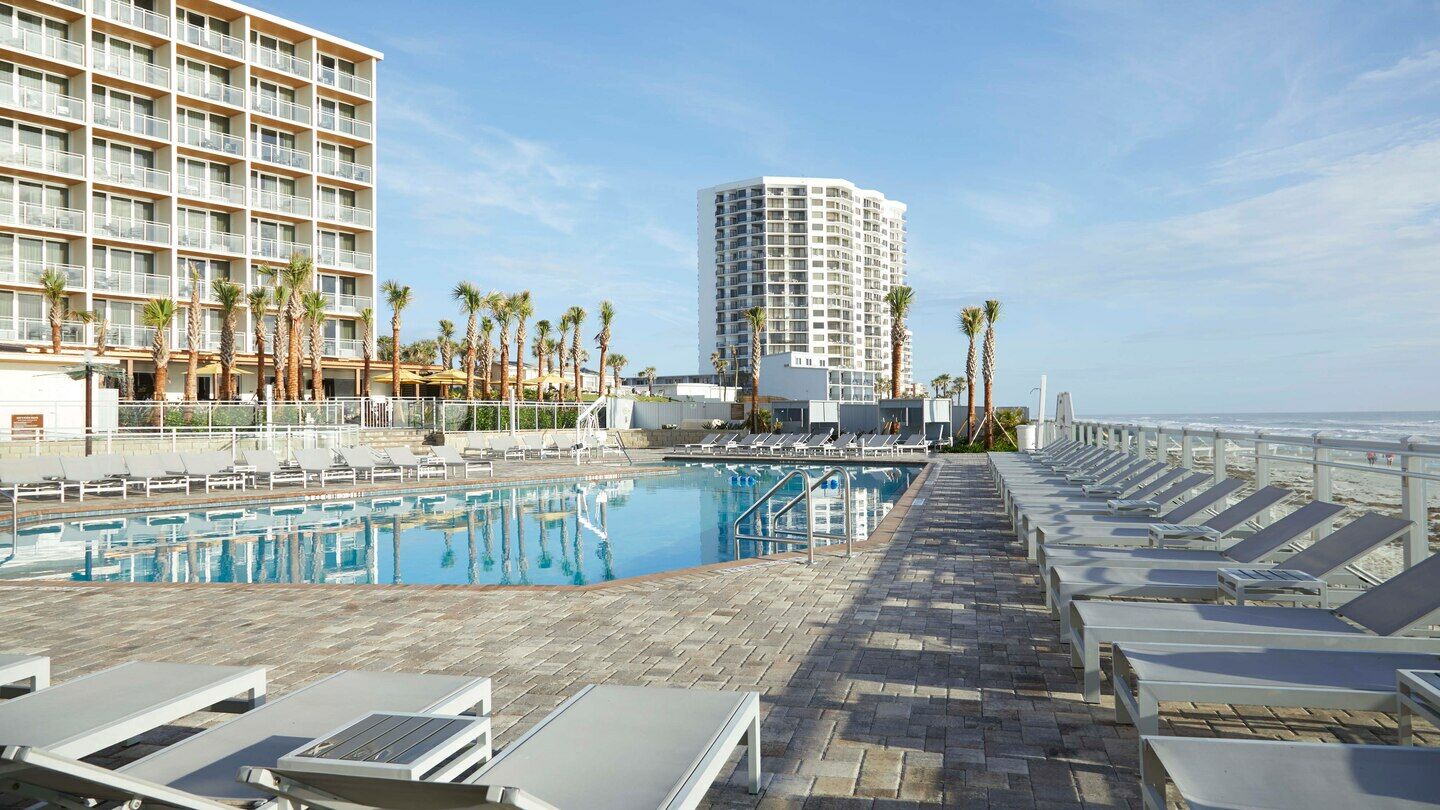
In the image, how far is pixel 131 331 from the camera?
1224 inches

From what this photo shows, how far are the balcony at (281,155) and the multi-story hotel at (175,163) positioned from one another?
5 centimetres

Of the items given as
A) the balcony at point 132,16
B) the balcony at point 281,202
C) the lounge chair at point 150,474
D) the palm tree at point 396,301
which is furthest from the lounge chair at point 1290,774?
the balcony at point 132,16

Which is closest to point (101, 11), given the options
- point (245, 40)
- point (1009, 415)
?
point (245, 40)

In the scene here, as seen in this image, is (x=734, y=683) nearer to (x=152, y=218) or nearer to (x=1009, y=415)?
(x=1009, y=415)

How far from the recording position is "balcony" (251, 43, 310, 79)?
33.7m

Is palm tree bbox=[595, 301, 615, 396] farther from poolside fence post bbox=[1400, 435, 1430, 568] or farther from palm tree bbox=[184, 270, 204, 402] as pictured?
poolside fence post bbox=[1400, 435, 1430, 568]

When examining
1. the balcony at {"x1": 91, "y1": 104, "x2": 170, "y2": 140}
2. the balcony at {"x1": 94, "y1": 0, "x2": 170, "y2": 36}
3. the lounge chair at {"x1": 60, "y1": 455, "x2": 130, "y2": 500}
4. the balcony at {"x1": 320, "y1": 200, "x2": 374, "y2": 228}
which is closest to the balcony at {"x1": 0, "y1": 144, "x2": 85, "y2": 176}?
the balcony at {"x1": 91, "y1": 104, "x2": 170, "y2": 140}

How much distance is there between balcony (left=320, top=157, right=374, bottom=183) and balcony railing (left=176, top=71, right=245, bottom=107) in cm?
370

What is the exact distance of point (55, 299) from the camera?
27406mm

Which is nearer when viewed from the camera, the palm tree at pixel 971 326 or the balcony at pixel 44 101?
→ the balcony at pixel 44 101

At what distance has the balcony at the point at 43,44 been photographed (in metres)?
28.0

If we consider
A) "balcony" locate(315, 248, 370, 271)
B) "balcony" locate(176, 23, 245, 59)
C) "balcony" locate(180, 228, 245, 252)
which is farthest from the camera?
"balcony" locate(315, 248, 370, 271)

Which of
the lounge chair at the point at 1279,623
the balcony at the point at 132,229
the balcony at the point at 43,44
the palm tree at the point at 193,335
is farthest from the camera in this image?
the balcony at the point at 132,229

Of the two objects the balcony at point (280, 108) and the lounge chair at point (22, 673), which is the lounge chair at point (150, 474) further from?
the balcony at point (280, 108)
